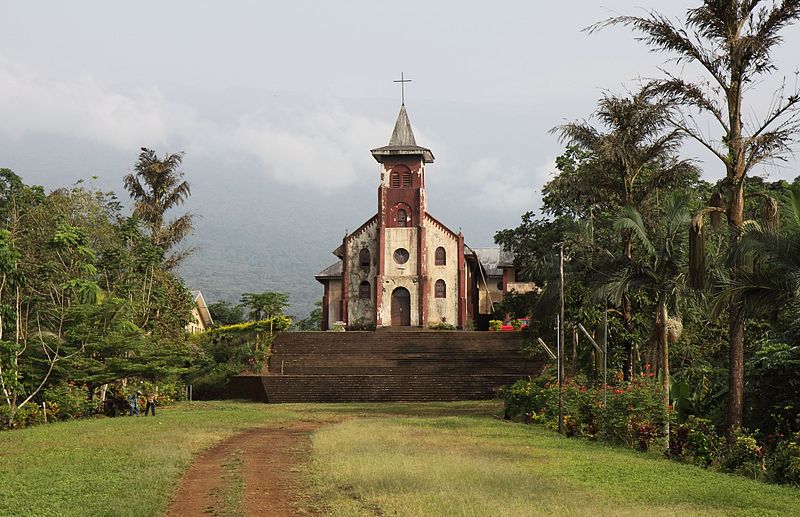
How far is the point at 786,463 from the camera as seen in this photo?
1563 cm

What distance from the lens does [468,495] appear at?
13.0 m

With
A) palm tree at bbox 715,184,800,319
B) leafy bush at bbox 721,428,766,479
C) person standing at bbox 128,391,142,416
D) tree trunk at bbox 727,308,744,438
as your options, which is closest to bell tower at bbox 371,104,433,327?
person standing at bbox 128,391,142,416

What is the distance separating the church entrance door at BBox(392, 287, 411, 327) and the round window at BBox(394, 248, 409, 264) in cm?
164

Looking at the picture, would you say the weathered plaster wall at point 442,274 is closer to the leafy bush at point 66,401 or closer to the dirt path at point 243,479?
the leafy bush at point 66,401

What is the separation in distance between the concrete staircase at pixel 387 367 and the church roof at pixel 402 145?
461 inches

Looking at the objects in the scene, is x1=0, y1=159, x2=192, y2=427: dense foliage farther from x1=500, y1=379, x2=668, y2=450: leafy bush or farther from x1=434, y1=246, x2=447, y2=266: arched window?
x1=434, y1=246, x2=447, y2=266: arched window

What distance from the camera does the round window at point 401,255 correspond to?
189 ft

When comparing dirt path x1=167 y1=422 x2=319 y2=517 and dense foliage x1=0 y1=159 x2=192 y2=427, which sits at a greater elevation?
Answer: dense foliage x1=0 y1=159 x2=192 y2=427

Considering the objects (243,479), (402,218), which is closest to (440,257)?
(402,218)

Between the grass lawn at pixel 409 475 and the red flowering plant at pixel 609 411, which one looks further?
the red flowering plant at pixel 609 411

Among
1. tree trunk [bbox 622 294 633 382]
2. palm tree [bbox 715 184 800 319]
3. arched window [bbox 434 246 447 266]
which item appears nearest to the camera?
palm tree [bbox 715 184 800 319]

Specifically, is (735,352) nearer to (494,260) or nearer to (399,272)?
(399,272)

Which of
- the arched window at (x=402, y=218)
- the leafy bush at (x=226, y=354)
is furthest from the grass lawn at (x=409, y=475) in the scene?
the arched window at (x=402, y=218)

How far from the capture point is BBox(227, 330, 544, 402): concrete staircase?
134 feet
